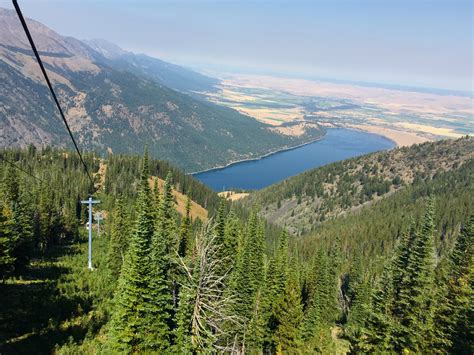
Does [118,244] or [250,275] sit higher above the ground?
[118,244]

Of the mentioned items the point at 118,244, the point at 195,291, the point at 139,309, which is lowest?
the point at 118,244

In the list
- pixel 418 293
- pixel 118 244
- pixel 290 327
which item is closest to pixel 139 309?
pixel 290 327

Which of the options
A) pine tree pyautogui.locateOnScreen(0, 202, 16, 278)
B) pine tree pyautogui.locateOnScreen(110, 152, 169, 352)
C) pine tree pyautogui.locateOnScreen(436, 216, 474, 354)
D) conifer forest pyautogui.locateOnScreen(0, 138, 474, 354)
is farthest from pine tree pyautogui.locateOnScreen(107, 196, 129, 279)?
pine tree pyautogui.locateOnScreen(436, 216, 474, 354)

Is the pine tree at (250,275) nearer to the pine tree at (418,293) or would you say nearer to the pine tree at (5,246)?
the pine tree at (418,293)

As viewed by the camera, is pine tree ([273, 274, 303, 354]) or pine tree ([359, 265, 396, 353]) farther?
pine tree ([273, 274, 303, 354])

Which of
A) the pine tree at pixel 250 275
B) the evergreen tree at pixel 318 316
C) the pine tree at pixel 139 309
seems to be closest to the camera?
the pine tree at pixel 139 309

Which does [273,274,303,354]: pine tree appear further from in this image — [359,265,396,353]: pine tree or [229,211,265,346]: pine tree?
[359,265,396,353]: pine tree

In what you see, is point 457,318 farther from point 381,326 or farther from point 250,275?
point 250,275

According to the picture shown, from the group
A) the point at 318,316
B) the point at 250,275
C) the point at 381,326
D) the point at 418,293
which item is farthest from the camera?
the point at 250,275

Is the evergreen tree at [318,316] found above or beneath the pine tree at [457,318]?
beneath

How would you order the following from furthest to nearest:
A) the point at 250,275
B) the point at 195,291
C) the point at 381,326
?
the point at 250,275 → the point at 381,326 → the point at 195,291

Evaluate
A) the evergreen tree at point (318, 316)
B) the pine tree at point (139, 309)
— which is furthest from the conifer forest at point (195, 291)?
the evergreen tree at point (318, 316)

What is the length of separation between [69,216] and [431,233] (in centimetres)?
7670

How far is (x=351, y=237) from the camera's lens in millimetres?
136000
